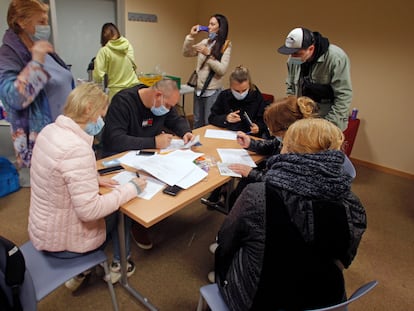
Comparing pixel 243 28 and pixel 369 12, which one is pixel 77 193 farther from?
pixel 243 28

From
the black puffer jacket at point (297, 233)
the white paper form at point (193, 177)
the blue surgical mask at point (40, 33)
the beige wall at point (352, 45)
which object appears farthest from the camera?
the beige wall at point (352, 45)

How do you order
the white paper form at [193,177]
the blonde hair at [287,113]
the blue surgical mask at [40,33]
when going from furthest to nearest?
the blue surgical mask at [40,33] → the blonde hair at [287,113] → the white paper form at [193,177]

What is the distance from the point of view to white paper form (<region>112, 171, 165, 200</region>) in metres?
1.40

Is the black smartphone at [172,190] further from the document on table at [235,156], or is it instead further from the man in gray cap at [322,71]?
the man in gray cap at [322,71]

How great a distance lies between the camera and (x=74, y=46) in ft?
12.4

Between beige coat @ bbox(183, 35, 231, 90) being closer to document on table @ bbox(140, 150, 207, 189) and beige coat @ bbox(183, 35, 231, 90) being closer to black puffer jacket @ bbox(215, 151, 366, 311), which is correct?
document on table @ bbox(140, 150, 207, 189)

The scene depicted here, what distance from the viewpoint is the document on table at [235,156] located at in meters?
1.84

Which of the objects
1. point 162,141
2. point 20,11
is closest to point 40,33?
point 20,11

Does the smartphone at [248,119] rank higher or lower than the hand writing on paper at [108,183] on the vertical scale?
higher

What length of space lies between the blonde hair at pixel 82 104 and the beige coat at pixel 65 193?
0.19ft

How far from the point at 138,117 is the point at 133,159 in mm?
371

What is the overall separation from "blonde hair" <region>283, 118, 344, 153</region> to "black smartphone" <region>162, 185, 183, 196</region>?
1.88 feet

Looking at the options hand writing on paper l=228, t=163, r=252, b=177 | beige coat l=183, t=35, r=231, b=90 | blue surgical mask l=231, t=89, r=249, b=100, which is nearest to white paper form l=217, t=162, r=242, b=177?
hand writing on paper l=228, t=163, r=252, b=177

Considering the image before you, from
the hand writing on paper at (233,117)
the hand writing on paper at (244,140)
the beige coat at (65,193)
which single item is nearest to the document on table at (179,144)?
the hand writing on paper at (244,140)
